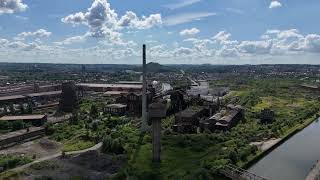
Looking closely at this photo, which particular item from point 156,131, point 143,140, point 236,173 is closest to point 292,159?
point 236,173

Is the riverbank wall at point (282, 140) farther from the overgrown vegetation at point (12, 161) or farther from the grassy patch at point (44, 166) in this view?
the overgrown vegetation at point (12, 161)

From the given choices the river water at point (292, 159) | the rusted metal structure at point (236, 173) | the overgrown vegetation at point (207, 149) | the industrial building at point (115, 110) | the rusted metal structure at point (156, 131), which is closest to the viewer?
the rusted metal structure at point (236, 173)

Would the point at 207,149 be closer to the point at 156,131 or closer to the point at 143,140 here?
the point at 143,140

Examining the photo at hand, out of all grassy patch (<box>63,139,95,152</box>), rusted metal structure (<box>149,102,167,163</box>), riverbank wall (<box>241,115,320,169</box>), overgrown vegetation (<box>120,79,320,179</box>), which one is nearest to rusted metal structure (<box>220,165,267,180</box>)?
overgrown vegetation (<box>120,79,320,179</box>)


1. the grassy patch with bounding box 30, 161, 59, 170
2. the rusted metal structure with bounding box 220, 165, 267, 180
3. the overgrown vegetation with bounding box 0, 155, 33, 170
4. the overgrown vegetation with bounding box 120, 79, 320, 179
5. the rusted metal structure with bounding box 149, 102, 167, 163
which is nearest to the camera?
the rusted metal structure with bounding box 220, 165, 267, 180

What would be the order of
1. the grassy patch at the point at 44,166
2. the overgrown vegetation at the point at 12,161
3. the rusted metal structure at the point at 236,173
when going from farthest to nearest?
1. the overgrown vegetation at the point at 12,161
2. the grassy patch at the point at 44,166
3. the rusted metal structure at the point at 236,173

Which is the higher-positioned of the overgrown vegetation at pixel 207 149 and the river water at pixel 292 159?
the overgrown vegetation at pixel 207 149

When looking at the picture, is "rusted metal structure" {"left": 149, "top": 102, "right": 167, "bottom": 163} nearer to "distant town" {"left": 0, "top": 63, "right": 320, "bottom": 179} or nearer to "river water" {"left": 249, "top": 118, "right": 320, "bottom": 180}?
"distant town" {"left": 0, "top": 63, "right": 320, "bottom": 179}

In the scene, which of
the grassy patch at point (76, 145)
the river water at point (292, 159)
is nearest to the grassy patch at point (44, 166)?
the grassy patch at point (76, 145)

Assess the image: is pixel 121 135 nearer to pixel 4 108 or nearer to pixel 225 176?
pixel 225 176
